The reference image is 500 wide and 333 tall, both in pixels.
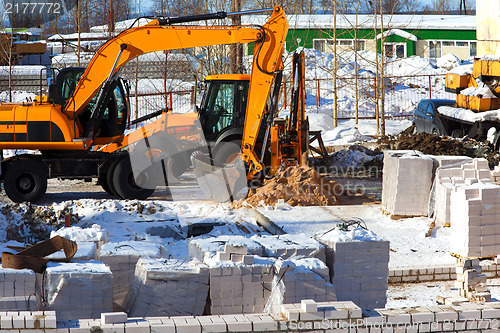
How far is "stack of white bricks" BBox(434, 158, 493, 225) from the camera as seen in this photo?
32.9 feet

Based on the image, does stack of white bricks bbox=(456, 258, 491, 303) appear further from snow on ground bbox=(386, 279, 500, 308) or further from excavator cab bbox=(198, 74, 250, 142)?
excavator cab bbox=(198, 74, 250, 142)

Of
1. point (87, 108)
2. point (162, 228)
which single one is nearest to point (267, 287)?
point (162, 228)

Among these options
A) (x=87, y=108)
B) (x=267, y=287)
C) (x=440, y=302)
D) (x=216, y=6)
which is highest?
(x=216, y=6)

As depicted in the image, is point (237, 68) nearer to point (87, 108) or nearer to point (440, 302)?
point (87, 108)

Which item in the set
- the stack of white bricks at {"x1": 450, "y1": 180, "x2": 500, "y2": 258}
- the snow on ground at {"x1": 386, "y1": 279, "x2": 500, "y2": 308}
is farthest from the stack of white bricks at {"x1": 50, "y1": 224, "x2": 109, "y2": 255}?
the stack of white bricks at {"x1": 450, "y1": 180, "x2": 500, "y2": 258}

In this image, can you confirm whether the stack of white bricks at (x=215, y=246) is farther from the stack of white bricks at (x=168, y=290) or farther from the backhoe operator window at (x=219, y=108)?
the backhoe operator window at (x=219, y=108)

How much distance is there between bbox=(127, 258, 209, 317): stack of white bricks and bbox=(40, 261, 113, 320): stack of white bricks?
1.13 ft

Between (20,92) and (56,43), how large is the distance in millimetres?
12392

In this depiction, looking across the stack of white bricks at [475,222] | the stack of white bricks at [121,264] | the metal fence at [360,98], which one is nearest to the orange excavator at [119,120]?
the stack of white bricks at [475,222]

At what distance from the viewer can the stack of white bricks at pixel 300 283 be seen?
231 inches

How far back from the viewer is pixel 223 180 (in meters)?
12.7

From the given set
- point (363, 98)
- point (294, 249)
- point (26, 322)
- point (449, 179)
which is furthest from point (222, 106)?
point (363, 98)

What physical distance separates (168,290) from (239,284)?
65 cm

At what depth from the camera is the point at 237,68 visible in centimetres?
1928
